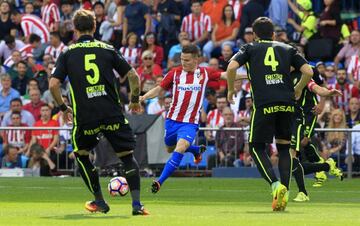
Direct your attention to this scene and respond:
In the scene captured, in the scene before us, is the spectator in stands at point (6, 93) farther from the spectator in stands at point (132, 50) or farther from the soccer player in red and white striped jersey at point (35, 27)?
the soccer player in red and white striped jersey at point (35, 27)

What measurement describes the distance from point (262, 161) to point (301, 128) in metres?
3.00

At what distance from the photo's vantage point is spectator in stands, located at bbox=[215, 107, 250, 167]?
2695 cm

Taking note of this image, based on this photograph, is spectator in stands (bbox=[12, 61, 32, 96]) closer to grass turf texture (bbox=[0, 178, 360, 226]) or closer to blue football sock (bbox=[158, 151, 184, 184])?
grass turf texture (bbox=[0, 178, 360, 226])

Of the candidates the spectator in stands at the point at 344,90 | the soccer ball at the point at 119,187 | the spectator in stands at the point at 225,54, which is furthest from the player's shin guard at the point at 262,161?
the spectator in stands at the point at 225,54

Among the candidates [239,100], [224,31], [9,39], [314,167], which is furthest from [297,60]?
[9,39]

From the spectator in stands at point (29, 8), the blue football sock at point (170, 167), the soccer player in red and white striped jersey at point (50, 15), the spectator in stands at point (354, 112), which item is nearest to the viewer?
the blue football sock at point (170, 167)

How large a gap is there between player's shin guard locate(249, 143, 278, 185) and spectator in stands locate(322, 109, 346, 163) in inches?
373

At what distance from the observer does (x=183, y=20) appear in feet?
106

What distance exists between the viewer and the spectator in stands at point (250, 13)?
31000mm

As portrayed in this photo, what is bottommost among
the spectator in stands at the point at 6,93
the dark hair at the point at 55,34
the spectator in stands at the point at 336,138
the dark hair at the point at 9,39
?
the spectator in stands at the point at 336,138

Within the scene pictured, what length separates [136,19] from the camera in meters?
32.9

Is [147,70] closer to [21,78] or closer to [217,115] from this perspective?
[217,115]

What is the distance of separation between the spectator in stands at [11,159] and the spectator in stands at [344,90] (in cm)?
714

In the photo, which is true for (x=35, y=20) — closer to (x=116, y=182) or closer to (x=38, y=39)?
(x=38, y=39)
